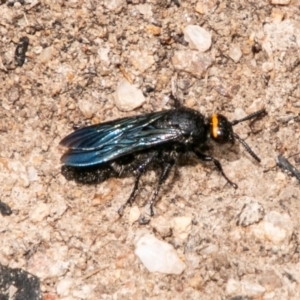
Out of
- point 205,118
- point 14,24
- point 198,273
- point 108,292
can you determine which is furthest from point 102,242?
point 14,24

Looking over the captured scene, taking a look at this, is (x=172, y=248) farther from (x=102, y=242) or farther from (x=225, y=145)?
(x=225, y=145)

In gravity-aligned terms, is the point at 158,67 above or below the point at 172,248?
above

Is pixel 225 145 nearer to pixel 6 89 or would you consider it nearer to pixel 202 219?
pixel 202 219

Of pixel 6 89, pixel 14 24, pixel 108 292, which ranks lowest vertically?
pixel 108 292

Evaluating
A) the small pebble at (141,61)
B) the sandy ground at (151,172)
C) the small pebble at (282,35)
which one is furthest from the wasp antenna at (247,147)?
the small pebble at (141,61)

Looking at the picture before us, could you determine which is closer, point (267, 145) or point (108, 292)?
point (108, 292)
